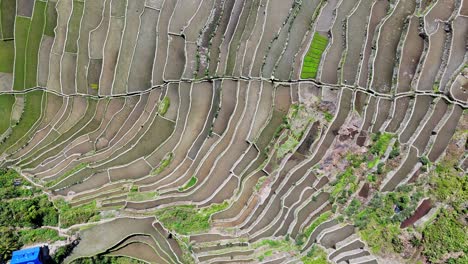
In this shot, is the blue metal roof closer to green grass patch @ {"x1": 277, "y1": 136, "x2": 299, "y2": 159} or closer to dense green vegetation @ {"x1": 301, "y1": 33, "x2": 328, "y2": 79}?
green grass patch @ {"x1": 277, "y1": 136, "x2": 299, "y2": 159}

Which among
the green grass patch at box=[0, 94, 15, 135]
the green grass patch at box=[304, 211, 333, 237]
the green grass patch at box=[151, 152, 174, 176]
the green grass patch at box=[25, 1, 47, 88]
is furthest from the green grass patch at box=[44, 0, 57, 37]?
the green grass patch at box=[304, 211, 333, 237]

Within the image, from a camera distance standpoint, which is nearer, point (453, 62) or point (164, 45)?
point (453, 62)

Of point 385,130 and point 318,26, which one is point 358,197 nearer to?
point 385,130

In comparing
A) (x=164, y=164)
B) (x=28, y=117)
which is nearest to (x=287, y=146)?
(x=164, y=164)

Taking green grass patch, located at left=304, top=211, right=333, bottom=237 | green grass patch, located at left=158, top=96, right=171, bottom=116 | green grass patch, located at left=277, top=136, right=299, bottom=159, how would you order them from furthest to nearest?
1. green grass patch, located at left=158, top=96, right=171, bottom=116
2. green grass patch, located at left=277, top=136, right=299, bottom=159
3. green grass patch, located at left=304, top=211, right=333, bottom=237

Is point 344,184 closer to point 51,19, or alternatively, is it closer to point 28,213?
point 28,213

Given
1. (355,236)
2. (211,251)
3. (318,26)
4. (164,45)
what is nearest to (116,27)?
(164,45)
